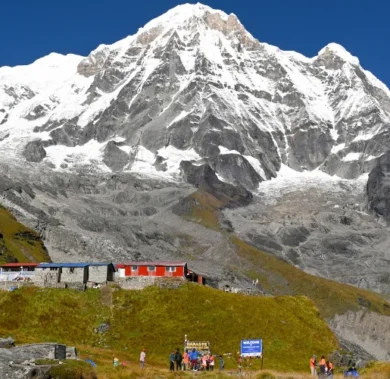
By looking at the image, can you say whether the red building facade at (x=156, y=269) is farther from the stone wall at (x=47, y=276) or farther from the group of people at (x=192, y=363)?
the group of people at (x=192, y=363)

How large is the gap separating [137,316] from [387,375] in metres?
41.2

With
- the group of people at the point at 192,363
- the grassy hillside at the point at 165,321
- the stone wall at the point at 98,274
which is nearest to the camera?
the group of people at the point at 192,363

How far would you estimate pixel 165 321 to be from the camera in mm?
77000

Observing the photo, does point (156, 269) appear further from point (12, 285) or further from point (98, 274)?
point (12, 285)

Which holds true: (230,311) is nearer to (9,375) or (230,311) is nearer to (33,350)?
(33,350)

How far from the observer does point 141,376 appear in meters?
40.5

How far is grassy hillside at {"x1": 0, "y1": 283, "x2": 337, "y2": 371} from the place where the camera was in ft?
236

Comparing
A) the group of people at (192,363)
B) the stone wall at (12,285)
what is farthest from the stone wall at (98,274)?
the group of people at (192,363)

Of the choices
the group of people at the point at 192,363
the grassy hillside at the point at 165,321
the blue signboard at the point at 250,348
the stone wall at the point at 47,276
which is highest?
the stone wall at the point at 47,276

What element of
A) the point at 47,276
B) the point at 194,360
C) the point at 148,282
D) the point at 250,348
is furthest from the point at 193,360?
the point at 47,276

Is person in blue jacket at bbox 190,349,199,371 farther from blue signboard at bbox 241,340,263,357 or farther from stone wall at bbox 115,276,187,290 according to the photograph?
stone wall at bbox 115,276,187,290

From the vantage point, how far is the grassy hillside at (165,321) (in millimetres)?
72062

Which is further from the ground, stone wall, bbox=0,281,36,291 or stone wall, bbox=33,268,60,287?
stone wall, bbox=33,268,60,287

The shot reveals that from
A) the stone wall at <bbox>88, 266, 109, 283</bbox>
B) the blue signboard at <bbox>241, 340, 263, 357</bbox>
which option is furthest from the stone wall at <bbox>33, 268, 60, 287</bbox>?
the blue signboard at <bbox>241, 340, 263, 357</bbox>
